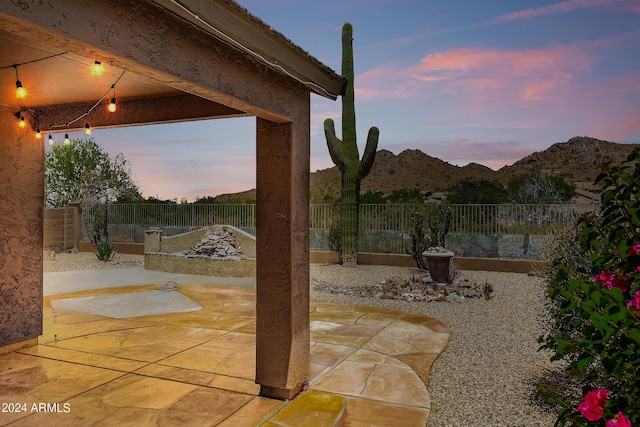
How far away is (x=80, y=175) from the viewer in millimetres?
24812

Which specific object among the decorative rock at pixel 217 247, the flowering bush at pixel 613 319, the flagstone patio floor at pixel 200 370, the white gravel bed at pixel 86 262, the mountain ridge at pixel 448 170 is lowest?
the flagstone patio floor at pixel 200 370

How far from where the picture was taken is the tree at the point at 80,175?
80.6 feet

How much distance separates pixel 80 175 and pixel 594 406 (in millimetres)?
27917

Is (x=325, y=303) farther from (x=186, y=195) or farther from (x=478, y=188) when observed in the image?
(x=478, y=188)

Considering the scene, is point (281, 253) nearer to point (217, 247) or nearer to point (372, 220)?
point (217, 247)

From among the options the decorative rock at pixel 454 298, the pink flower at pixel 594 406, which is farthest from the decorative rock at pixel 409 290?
the pink flower at pixel 594 406

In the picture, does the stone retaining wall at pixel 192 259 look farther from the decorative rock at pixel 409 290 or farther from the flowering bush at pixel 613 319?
the flowering bush at pixel 613 319

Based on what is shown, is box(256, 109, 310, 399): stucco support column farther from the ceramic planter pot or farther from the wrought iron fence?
the wrought iron fence

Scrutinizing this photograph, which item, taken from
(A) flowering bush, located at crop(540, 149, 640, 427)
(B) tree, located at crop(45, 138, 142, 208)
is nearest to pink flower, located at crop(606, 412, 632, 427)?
(A) flowering bush, located at crop(540, 149, 640, 427)

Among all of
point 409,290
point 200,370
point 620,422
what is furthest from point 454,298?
point 620,422

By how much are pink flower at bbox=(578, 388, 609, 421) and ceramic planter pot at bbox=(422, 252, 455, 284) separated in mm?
8678

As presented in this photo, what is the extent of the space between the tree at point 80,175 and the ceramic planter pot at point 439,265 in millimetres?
19883

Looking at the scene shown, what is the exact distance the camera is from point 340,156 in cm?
1385

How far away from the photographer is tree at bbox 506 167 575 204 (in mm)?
22039
